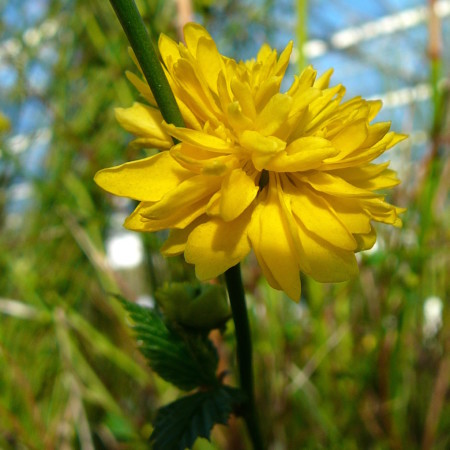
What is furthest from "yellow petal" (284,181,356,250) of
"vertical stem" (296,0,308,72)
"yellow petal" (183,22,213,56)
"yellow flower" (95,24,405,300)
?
"vertical stem" (296,0,308,72)

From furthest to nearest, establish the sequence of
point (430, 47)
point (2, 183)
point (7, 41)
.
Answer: point (7, 41)
point (2, 183)
point (430, 47)

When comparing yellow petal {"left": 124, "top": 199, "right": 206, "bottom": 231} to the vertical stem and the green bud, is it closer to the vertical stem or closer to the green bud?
A: the green bud

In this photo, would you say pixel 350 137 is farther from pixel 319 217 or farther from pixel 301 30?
pixel 301 30

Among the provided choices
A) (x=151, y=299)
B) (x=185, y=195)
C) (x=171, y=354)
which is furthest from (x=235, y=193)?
(x=151, y=299)

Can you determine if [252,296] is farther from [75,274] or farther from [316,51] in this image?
[316,51]

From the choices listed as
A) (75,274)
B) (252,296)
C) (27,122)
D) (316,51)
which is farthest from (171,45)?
(316,51)
